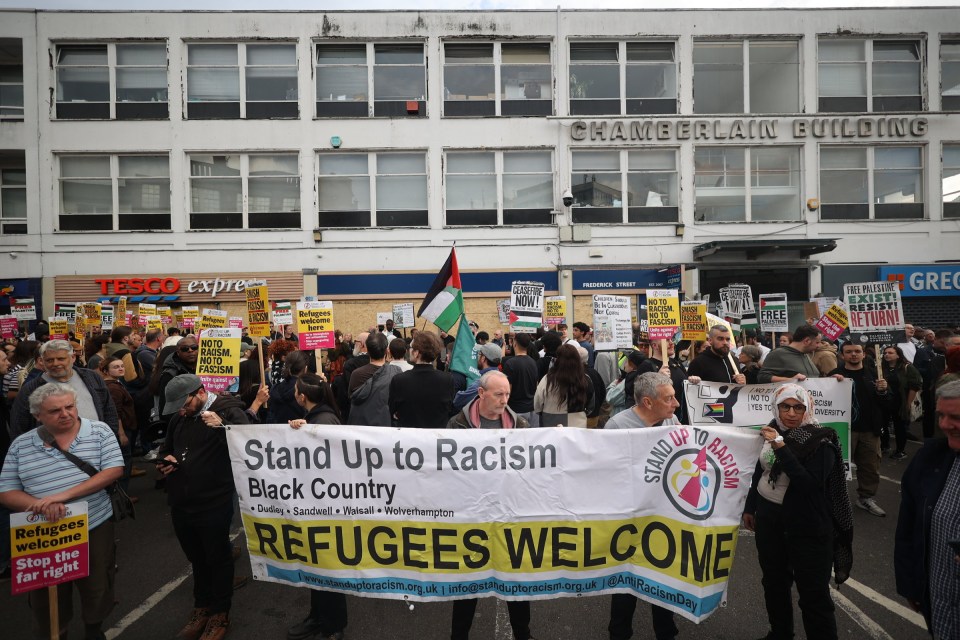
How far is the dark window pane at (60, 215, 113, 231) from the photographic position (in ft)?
65.4

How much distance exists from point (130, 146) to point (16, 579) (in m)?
21.1

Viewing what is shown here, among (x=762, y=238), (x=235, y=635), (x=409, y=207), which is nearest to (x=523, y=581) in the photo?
(x=235, y=635)

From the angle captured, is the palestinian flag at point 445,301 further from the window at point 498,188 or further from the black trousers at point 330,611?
the window at point 498,188

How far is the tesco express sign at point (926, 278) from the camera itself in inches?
784

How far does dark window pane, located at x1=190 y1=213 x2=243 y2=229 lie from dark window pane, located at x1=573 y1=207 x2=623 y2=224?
498 inches

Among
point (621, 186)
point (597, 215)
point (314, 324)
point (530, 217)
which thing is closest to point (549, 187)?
point (530, 217)

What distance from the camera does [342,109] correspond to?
66.4 ft

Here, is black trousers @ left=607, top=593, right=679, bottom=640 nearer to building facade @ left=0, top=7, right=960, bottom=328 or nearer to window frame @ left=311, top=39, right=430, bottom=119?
building facade @ left=0, top=7, right=960, bottom=328

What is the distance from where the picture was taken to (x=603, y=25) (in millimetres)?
20297

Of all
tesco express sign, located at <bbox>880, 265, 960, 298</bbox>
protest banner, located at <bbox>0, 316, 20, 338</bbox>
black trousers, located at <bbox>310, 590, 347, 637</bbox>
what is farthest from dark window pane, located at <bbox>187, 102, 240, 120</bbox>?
tesco express sign, located at <bbox>880, 265, 960, 298</bbox>

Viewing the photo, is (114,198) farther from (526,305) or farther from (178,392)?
(178,392)

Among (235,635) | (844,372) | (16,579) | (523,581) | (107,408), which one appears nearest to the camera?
(16,579)

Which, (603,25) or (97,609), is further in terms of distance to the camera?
(603,25)

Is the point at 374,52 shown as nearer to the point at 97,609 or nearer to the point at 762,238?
the point at 762,238
